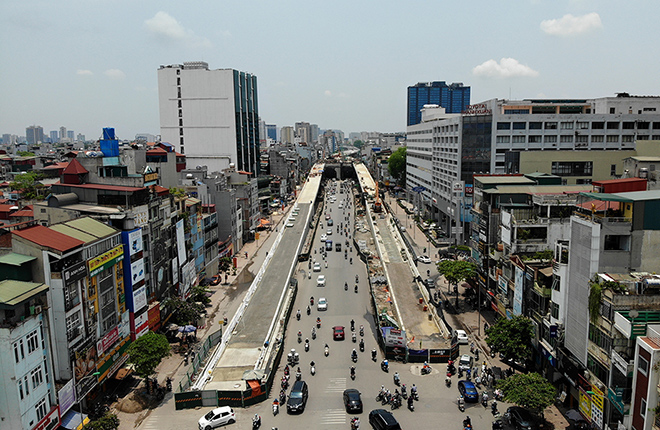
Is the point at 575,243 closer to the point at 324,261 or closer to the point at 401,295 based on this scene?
the point at 401,295

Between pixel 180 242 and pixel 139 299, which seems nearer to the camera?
pixel 139 299

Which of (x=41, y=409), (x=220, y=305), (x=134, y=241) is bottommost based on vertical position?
(x=220, y=305)

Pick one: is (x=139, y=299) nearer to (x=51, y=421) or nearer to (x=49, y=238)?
(x=49, y=238)

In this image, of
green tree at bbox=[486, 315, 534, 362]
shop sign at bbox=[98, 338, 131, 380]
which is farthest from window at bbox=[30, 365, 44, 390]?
green tree at bbox=[486, 315, 534, 362]

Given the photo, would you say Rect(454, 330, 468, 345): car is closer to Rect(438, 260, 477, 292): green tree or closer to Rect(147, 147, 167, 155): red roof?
Rect(438, 260, 477, 292): green tree

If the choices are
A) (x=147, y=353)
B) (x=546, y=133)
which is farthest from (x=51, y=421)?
(x=546, y=133)
